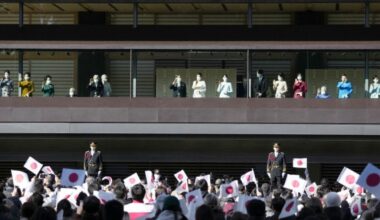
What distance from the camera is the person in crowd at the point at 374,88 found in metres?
35.1

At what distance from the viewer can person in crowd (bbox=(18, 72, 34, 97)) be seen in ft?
118

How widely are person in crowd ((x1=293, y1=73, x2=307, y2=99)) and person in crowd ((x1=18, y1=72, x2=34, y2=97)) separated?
9.38 m

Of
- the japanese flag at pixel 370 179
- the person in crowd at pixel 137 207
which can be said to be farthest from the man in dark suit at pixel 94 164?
the japanese flag at pixel 370 179

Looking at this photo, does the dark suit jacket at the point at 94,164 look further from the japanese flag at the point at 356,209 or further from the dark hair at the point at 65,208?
the dark hair at the point at 65,208

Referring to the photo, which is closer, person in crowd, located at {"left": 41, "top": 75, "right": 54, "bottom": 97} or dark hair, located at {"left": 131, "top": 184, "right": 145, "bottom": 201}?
dark hair, located at {"left": 131, "top": 184, "right": 145, "bottom": 201}

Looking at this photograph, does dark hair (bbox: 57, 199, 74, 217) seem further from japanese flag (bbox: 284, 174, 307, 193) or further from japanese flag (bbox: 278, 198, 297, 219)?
japanese flag (bbox: 284, 174, 307, 193)

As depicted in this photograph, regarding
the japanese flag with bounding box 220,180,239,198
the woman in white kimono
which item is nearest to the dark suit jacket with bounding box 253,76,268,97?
the woman in white kimono

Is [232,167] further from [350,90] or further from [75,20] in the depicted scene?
[75,20]

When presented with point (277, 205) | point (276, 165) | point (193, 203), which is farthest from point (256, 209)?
point (276, 165)

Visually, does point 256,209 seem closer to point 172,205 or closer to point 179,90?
point 172,205

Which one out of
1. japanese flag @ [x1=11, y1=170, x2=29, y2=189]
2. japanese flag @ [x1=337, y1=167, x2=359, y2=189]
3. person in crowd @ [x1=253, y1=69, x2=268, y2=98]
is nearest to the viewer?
→ japanese flag @ [x1=11, y1=170, x2=29, y2=189]

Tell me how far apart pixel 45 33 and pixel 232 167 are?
859cm

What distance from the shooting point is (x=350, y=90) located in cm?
3538

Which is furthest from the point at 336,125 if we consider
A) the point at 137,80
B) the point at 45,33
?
the point at 45,33
